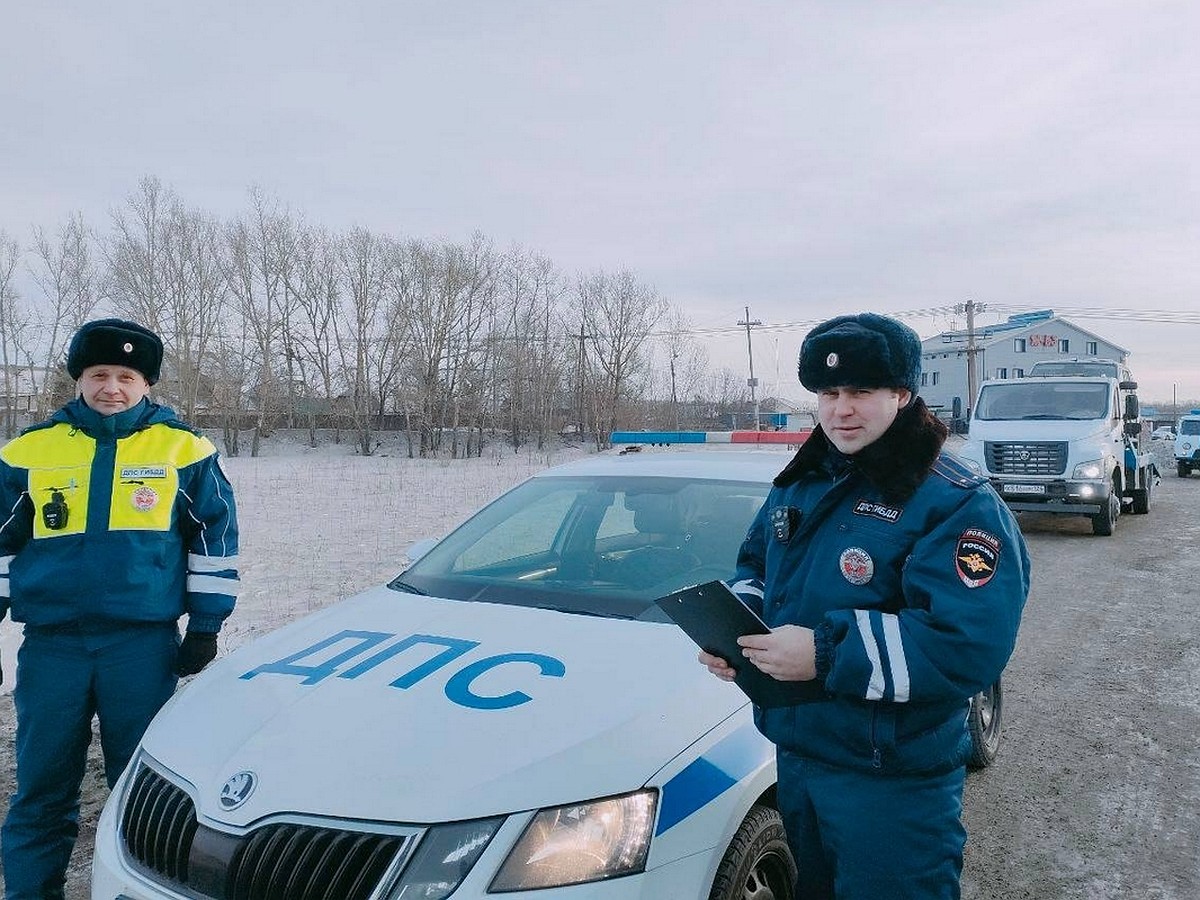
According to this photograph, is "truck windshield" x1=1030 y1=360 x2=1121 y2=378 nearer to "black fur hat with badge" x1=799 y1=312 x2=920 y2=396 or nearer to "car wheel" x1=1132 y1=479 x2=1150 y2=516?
"car wheel" x1=1132 y1=479 x2=1150 y2=516

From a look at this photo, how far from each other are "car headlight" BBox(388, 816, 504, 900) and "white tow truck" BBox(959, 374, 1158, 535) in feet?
33.9

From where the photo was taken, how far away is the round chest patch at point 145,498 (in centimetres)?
280

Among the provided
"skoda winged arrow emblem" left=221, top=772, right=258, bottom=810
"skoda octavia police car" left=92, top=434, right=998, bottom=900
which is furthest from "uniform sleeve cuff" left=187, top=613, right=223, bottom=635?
"skoda winged arrow emblem" left=221, top=772, right=258, bottom=810

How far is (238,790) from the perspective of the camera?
6.24 ft

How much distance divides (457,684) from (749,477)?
1680 mm

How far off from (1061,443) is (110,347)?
37.8 feet

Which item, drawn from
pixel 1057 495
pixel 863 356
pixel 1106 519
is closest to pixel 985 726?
pixel 863 356

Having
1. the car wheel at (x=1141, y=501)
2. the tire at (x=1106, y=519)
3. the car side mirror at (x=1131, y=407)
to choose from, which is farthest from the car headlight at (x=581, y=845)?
the car wheel at (x=1141, y=501)

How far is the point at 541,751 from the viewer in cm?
190

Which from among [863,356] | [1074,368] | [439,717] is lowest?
[439,717]

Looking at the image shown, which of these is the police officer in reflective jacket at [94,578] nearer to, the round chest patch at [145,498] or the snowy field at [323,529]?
the round chest patch at [145,498]

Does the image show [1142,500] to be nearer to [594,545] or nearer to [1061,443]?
[1061,443]

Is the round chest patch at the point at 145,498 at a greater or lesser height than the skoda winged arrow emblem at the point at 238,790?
greater

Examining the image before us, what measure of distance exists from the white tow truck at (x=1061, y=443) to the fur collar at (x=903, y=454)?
32.3 ft
